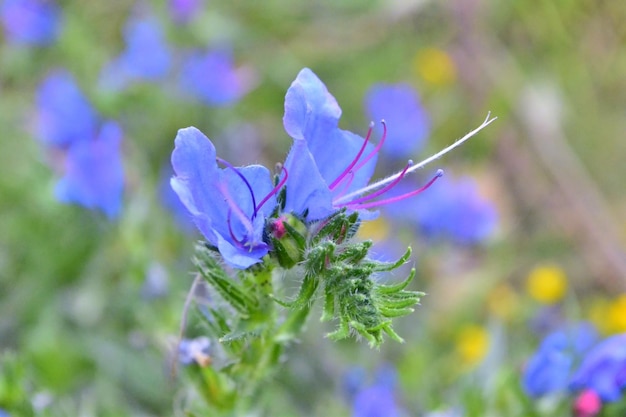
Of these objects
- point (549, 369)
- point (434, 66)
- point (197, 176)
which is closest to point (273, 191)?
point (197, 176)

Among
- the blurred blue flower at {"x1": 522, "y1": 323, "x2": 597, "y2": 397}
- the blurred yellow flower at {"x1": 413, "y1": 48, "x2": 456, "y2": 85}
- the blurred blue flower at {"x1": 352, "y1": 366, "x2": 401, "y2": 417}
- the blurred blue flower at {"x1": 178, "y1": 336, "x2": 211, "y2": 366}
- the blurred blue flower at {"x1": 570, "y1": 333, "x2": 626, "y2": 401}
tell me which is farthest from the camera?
the blurred yellow flower at {"x1": 413, "y1": 48, "x2": 456, "y2": 85}

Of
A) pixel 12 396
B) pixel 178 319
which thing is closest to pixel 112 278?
pixel 178 319

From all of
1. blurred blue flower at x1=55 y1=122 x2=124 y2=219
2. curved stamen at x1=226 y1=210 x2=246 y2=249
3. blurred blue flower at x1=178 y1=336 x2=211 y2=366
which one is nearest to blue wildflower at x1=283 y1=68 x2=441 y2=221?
curved stamen at x1=226 y1=210 x2=246 y2=249

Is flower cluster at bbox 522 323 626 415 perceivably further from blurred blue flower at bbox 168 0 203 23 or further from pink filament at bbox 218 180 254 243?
blurred blue flower at bbox 168 0 203 23

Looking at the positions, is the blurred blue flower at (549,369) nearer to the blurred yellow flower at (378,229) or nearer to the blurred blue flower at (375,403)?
the blurred blue flower at (375,403)

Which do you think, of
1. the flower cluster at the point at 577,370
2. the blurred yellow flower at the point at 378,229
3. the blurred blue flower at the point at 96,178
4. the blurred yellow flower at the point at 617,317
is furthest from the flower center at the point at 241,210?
the blurred yellow flower at the point at 617,317
